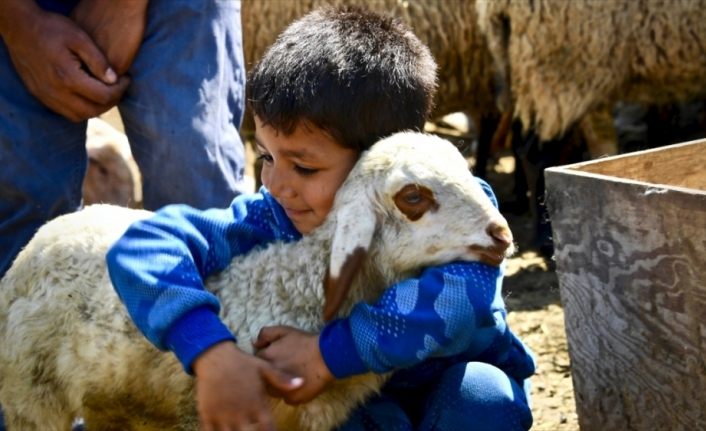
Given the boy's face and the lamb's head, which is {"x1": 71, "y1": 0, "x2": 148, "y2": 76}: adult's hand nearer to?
the boy's face

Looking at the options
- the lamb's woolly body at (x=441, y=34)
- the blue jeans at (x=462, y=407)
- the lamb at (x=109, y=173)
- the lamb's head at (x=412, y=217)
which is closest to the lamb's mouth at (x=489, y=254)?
the lamb's head at (x=412, y=217)

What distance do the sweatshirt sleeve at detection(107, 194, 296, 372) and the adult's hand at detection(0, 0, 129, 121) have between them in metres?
0.78

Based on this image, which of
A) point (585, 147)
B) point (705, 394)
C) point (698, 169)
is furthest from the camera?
point (585, 147)

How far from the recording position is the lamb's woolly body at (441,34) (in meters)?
5.74

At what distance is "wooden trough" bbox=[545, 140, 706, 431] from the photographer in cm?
212

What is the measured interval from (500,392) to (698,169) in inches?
36.8

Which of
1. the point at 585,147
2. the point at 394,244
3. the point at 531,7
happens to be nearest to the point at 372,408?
the point at 394,244

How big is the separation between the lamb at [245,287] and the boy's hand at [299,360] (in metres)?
0.07

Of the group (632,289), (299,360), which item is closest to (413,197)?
(299,360)

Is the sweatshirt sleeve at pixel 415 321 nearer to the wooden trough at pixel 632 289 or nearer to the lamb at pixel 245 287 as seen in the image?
the lamb at pixel 245 287

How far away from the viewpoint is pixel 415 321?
1.90 meters

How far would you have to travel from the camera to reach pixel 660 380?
2.25m

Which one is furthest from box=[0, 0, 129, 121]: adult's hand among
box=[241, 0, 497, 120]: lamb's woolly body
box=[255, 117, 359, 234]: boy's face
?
box=[241, 0, 497, 120]: lamb's woolly body

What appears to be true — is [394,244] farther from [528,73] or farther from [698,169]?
[528,73]
